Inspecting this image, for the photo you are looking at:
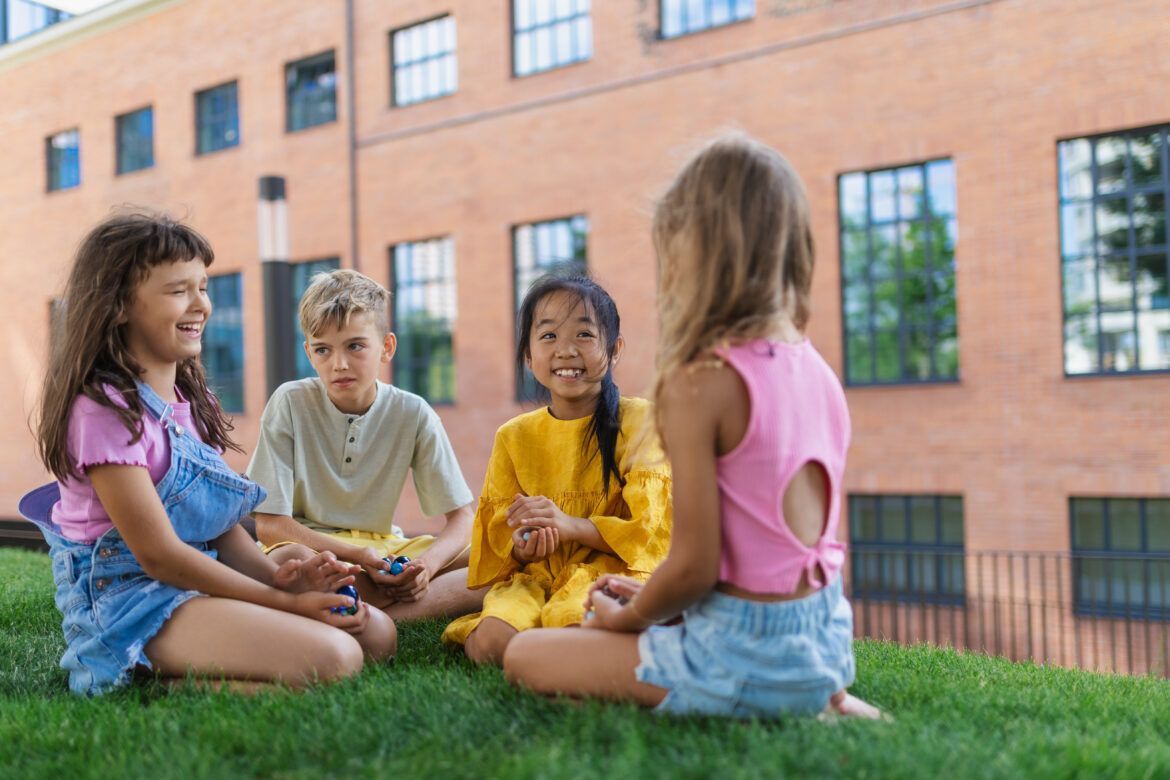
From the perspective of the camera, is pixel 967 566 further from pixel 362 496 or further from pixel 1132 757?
pixel 1132 757

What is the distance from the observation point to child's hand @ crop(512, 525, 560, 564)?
11.1ft

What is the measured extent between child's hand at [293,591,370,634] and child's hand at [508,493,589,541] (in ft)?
1.91

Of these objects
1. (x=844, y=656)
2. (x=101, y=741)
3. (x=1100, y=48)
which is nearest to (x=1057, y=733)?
(x=844, y=656)

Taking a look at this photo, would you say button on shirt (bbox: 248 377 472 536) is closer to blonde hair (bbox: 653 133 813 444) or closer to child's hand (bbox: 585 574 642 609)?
child's hand (bbox: 585 574 642 609)

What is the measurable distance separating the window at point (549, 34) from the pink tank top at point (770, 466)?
44.8 ft

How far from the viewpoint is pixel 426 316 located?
17.5 meters

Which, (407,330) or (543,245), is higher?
(543,245)

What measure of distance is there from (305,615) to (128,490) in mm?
655

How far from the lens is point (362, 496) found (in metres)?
4.41

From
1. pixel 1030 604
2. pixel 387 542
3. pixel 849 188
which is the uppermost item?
pixel 849 188

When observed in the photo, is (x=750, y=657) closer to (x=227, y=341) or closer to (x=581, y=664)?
(x=581, y=664)

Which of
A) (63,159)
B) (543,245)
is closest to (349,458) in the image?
(543,245)

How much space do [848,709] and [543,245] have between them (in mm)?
13792

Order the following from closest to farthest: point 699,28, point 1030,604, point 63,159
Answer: point 1030,604 < point 699,28 < point 63,159
